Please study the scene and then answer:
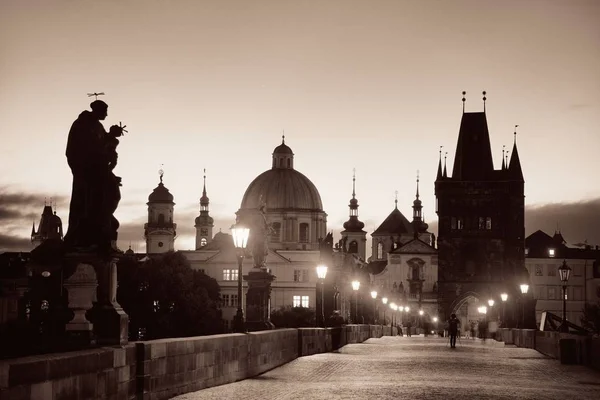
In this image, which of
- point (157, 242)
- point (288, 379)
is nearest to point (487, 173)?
point (157, 242)

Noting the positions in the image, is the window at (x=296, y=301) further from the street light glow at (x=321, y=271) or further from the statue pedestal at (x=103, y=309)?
the statue pedestal at (x=103, y=309)

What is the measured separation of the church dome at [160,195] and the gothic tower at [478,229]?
2586 inches

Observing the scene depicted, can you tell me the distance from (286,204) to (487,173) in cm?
3528

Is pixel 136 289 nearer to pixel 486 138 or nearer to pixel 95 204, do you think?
pixel 486 138

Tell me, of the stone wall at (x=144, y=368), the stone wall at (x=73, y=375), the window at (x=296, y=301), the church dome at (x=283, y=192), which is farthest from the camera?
the church dome at (x=283, y=192)

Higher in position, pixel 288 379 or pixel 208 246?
pixel 208 246

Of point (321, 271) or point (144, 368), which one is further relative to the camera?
point (321, 271)

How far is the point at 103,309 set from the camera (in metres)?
16.9

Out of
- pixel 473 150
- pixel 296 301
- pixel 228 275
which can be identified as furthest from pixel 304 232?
pixel 473 150

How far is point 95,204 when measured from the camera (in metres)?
17.6

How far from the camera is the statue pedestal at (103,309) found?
55.1ft

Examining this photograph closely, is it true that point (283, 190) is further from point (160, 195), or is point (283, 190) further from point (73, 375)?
point (73, 375)

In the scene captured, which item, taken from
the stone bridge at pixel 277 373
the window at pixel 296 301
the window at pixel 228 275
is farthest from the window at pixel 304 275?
the stone bridge at pixel 277 373

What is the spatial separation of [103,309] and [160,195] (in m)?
181
